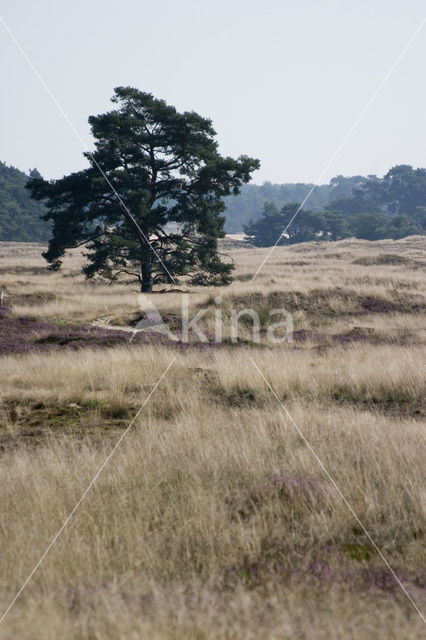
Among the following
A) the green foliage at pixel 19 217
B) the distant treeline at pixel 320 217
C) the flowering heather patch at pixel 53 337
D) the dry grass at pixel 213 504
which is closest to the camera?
the dry grass at pixel 213 504

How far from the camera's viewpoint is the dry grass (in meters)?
3.57

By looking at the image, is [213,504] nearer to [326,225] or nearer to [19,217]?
[19,217]

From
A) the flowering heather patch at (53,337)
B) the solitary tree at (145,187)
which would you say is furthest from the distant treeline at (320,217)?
the flowering heather patch at (53,337)

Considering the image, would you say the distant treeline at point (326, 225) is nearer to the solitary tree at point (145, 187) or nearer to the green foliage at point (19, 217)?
the green foliage at point (19, 217)

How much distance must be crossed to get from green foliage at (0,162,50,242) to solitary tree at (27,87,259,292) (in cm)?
5785

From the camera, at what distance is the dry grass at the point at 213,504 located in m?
3.57

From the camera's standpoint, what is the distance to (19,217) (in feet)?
301

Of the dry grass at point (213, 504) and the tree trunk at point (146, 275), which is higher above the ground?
the tree trunk at point (146, 275)

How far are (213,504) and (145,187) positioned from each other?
25315mm

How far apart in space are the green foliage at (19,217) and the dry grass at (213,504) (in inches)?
3093

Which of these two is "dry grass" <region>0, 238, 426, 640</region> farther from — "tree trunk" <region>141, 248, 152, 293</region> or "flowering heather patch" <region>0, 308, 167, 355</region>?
"tree trunk" <region>141, 248, 152, 293</region>

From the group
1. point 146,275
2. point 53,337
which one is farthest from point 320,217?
point 53,337

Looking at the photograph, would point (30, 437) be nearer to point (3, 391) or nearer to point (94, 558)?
point (3, 391)

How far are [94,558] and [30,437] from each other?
12.9 feet
